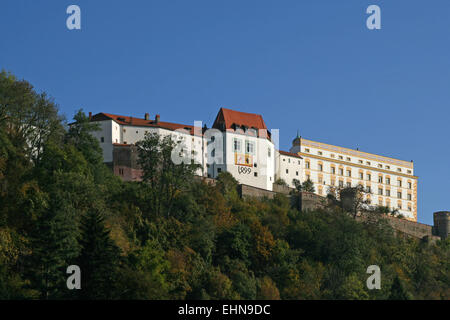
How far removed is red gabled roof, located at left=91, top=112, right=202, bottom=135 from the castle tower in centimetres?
3646

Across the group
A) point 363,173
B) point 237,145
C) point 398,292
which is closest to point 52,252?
point 398,292

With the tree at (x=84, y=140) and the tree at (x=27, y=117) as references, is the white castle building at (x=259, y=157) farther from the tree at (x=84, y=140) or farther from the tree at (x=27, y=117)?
the tree at (x=27, y=117)

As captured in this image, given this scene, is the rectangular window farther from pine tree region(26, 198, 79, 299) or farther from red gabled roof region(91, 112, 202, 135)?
pine tree region(26, 198, 79, 299)

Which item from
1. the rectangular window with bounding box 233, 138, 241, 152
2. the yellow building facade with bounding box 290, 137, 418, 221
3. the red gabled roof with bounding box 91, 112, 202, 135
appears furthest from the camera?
the yellow building facade with bounding box 290, 137, 418, 221

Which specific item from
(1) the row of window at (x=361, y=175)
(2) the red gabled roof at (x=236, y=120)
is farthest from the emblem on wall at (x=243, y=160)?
(1) the row of window at (x=361, y=175)

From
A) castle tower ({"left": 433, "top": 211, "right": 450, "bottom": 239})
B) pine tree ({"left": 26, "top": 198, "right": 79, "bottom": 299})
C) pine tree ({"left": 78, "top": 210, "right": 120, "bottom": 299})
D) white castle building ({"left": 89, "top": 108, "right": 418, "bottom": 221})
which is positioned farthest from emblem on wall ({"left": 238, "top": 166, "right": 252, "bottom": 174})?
pine tree ({"left": 78, "top": 210, "right": 120, "bottom": 299})

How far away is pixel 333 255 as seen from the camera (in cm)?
7956

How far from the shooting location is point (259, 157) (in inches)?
4035

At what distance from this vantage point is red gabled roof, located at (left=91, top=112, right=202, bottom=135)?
96000mm

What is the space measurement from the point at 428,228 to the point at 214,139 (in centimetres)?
3290

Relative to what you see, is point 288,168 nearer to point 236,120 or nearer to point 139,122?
point 236,120

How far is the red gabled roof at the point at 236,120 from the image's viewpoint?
344ft
